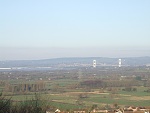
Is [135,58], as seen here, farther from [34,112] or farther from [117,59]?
[34,112]

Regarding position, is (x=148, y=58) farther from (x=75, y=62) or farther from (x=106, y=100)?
(x=106, y=100)

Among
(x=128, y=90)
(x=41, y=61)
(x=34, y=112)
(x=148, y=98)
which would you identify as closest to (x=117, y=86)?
(x=128, y=90)

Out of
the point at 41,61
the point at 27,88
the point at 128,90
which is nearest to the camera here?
the point at 27,88

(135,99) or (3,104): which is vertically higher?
(3,104)

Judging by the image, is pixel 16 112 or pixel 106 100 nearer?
pixel 16 112

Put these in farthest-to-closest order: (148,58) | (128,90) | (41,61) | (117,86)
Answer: (41,61), (148,58), (117,86), (128,90)

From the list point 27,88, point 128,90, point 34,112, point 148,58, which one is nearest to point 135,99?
point 128,90

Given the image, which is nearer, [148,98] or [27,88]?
[148,98]

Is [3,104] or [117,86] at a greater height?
[3,104]

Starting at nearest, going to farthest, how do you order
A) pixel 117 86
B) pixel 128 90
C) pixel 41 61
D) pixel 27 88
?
pixel 27 88, pixel 128 90, pixel 117 86, pixel 41 61
